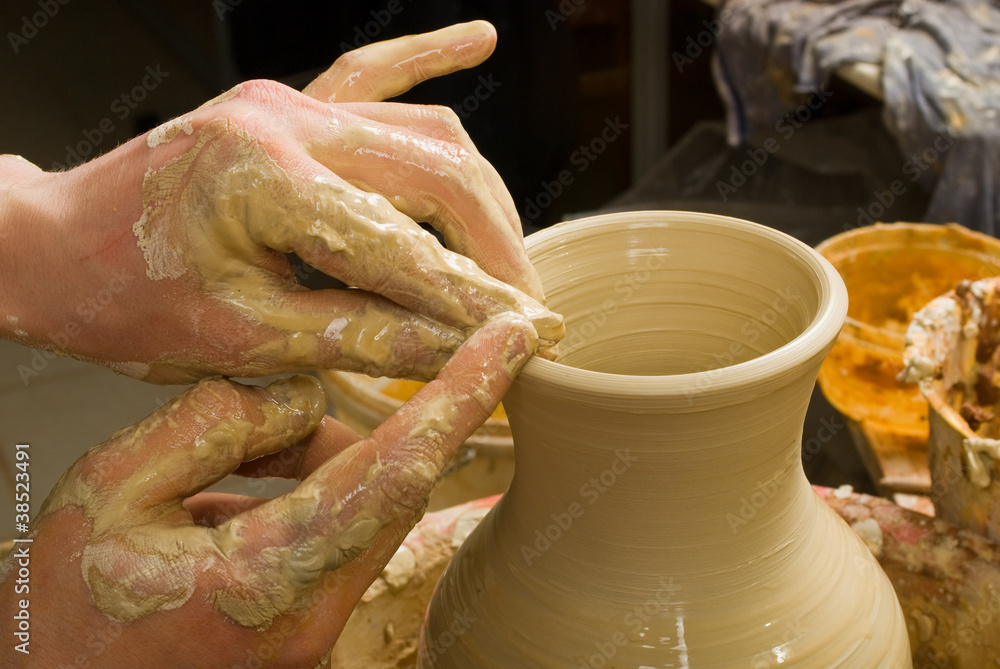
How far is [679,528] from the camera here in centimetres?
109

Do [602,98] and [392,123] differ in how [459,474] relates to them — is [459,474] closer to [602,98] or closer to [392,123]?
[392,123]

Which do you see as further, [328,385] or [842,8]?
[842,8]

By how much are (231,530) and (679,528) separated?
1.68ft

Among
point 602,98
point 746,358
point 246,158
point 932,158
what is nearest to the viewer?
point 246,158

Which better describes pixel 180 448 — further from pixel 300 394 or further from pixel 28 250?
pixel 28 250

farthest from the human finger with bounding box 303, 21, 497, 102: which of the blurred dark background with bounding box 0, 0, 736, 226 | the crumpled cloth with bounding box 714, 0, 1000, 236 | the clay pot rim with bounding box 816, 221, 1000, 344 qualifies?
the crumpled cloth with bounding box 714, 0, 1000, 236

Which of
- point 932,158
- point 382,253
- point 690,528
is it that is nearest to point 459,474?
point 690,528

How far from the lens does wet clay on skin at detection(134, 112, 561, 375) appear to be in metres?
0.95

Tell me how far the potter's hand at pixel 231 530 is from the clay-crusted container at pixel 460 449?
95 cm

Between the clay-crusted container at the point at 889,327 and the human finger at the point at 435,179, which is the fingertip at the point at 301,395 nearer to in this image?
the human finger at the point at 435,179

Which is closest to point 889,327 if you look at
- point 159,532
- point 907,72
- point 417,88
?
point 907,72

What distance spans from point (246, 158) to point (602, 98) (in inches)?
153

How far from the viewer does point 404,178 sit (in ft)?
3.38

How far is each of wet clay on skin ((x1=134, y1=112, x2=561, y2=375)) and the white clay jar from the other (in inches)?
4.8
